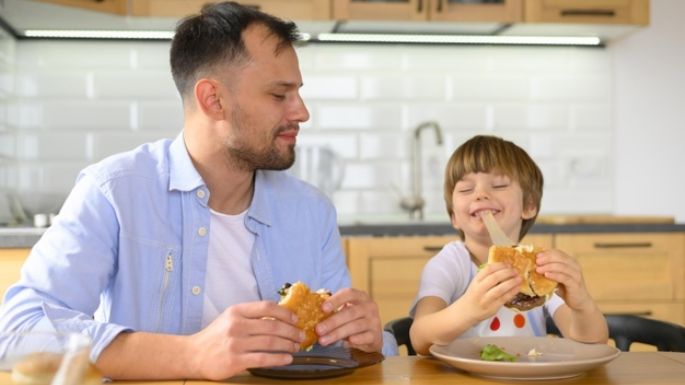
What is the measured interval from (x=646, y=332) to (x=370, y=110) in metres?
2.35

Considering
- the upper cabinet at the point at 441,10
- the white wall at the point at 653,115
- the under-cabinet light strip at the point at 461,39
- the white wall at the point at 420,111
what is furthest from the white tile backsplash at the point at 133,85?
the white wall at the point at 653,115

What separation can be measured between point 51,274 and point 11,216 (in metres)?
2.17

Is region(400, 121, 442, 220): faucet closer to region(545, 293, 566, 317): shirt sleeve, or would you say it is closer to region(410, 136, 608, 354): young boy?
region(410, 136, 608, 354): young boy

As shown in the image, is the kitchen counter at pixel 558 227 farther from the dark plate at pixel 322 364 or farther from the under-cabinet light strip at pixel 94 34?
the dark plate at pixel 322 364

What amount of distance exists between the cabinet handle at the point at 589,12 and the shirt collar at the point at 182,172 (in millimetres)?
2467

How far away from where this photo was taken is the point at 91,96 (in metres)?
3.87

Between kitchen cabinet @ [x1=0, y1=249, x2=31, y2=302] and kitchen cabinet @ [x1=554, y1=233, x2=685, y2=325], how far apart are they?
6.30 ft

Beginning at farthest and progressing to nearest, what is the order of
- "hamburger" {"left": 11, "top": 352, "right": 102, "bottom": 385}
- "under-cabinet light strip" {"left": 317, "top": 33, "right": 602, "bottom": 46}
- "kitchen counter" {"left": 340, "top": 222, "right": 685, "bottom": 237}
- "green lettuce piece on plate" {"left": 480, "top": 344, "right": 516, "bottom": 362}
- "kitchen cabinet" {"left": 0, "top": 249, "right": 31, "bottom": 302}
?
"under-cabinet light strip" {"left": 317, "top": 33, "right": 602, "bottom": 46}, "kitchen counter" {"left": 340, "top": 222, "right": 685, "bottom": 237}, "kitchen cabinet" {"left": 0, "top": 249, "right": 31, "bottom": 302}, "green lettuce piece on plate" {"left": 480, "top": 344, "right": 516, "bottom": 362}, "hamburger" {"left": 11, "top": 352, "right": 102, "bottom": 385}

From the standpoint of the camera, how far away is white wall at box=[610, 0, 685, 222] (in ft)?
13.7

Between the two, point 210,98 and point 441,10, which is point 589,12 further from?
point 210,98

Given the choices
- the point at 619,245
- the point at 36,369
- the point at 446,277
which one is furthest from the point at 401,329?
the point at 619,245

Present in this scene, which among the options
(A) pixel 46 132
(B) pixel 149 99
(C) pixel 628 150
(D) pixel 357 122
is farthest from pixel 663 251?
(A) pixel 46 132

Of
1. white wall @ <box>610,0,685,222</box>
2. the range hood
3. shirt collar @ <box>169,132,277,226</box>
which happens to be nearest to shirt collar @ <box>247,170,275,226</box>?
shirt collar @ <box>169,132,277,226</box>

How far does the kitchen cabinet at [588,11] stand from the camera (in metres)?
3.86
